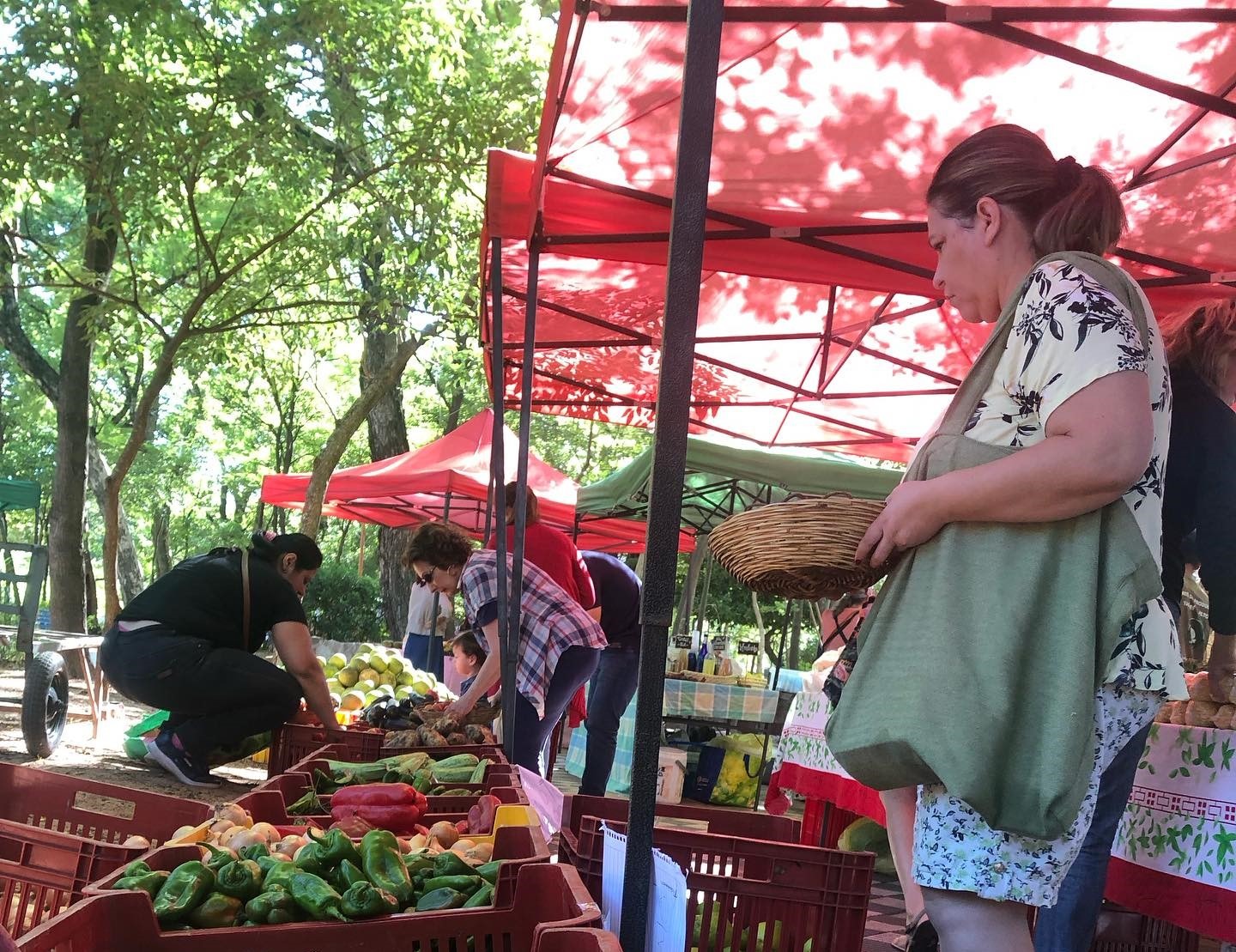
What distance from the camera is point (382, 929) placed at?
2.33m

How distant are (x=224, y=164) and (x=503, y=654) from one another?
6.40 metres

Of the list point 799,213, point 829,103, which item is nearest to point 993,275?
point 829,103

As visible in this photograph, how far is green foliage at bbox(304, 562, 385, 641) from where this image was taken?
2488 cm

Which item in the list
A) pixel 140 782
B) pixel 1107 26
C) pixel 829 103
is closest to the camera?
pixel 1107 26

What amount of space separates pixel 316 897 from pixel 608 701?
4.97m

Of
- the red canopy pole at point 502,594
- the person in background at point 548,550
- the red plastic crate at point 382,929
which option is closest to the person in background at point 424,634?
the person in background at point 548,550

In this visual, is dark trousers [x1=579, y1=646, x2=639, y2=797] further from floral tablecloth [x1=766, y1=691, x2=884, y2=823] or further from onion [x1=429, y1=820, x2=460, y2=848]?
onion [x1=429, y1=820, x2=460, y2=848]

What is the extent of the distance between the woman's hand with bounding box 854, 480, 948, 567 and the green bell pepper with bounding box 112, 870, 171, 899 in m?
1.46

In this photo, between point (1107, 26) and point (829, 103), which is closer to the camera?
point (1107, 26)

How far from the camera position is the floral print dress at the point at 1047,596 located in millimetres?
1755

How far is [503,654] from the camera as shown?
5293mm

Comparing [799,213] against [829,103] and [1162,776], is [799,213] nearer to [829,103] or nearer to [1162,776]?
[829,103]

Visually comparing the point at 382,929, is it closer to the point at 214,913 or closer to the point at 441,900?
the point at 441,900

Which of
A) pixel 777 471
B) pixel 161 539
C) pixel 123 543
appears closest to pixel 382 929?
pixel 777 471
